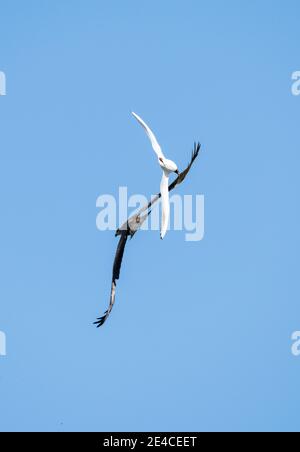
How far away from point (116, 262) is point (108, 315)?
1123 mm

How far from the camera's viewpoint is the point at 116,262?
1772cm

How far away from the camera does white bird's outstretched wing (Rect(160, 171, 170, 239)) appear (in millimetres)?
15867

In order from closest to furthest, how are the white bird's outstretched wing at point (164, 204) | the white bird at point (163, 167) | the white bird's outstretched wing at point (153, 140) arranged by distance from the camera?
the white bird's outstretched wing at point (164, 204) < the white bird at point (163, 167) < the white bird's outstretched wing at point (153, 140)

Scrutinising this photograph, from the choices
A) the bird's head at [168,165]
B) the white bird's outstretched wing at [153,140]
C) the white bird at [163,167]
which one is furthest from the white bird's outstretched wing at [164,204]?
the white bird's outstretched wing at [153,140]

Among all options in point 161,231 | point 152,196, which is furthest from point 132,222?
point 161,231

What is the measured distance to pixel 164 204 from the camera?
16312 millimetres

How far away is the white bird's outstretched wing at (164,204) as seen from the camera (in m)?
15.9

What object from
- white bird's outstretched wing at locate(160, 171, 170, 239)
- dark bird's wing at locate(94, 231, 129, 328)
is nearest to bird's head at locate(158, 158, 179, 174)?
white bird's outstretched wing at locate(160, 171, 170, 239)

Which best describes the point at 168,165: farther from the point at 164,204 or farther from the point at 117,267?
the point at 117,267

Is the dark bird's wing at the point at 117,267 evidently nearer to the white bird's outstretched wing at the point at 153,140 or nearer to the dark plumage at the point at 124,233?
the dark plumage at the point at 124,233

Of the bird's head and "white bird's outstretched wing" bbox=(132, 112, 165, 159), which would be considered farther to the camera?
"white bird's outstretched wing" bbox=(132, 112, 165, 159)

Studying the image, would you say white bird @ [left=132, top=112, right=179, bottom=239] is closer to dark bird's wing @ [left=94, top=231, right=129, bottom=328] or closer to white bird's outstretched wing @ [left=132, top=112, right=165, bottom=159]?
white bird's outstretched wing @ [left=132, top=112, right=165, bottom=159]
